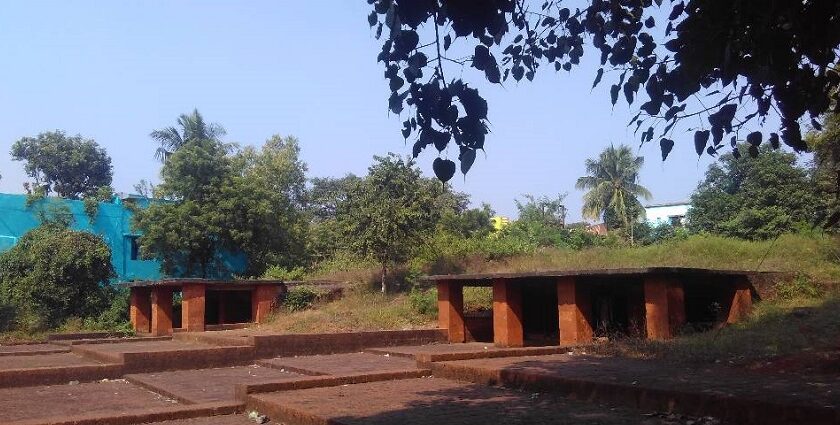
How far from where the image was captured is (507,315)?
1326cm

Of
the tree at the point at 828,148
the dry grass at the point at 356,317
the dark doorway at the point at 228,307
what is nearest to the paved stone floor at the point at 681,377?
the tree at the point at 828,148

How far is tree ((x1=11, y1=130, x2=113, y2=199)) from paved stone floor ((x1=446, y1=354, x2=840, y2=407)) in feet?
93.1

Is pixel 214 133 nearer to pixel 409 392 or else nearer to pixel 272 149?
pixel 272 149

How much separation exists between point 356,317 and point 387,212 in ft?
11.2

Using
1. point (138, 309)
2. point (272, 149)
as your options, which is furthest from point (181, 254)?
point (272, 149)

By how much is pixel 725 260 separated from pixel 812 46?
14238 mm

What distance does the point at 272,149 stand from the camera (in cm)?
3291

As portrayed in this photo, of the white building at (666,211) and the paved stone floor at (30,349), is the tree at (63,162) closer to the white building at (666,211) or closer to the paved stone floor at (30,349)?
the paved stone floor at (30,349)

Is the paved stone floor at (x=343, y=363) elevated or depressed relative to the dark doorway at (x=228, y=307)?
depressed

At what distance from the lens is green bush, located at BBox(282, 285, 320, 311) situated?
19.8 meters

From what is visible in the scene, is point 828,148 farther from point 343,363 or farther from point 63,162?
point 63,162

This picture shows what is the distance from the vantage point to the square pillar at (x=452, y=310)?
1545 centimetres

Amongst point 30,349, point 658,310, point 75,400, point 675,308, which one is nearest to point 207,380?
point 75,400

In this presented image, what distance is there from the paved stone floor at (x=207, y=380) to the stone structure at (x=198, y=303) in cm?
511
